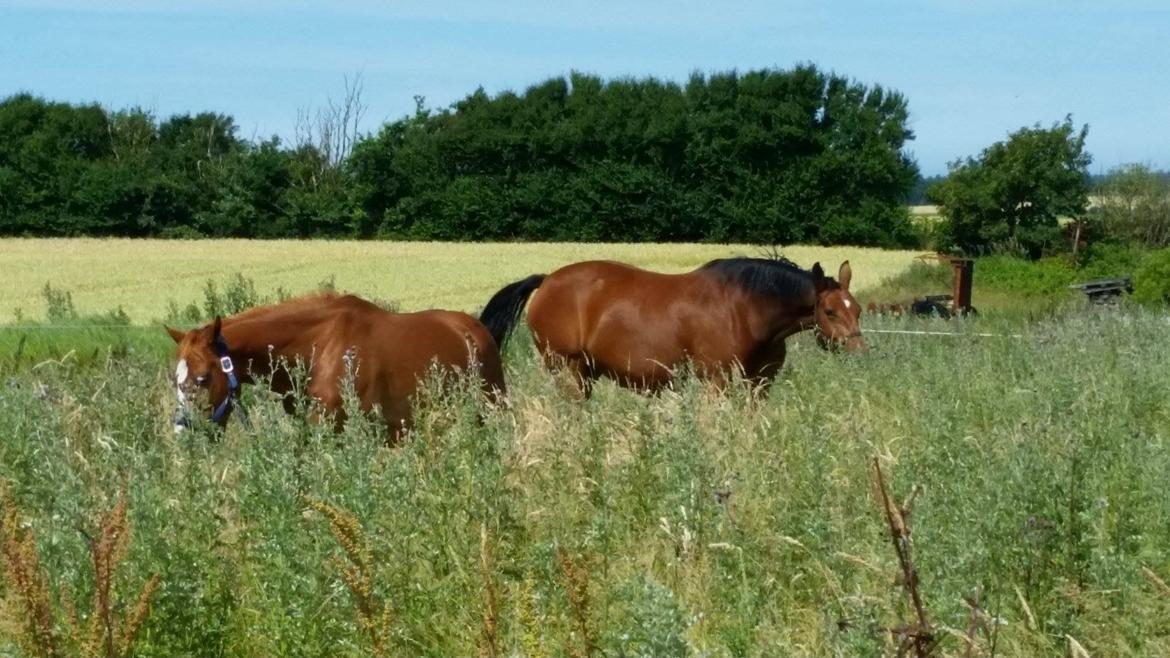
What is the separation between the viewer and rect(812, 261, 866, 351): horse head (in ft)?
33.7

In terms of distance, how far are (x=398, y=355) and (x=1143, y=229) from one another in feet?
189

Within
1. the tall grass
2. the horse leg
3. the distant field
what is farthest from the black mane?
the distant field

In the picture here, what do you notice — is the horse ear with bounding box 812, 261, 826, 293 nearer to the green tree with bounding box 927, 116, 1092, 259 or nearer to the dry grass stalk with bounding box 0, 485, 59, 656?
the dry grass stalk with bounding box 0, 485, 59, 656

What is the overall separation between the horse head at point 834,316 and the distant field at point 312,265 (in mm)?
23915

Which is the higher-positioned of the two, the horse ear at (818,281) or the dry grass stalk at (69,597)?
the horse ear at (818,281)

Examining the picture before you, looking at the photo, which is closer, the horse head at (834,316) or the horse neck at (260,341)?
the horse neck at (260,341)

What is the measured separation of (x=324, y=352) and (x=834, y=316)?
3.87 m

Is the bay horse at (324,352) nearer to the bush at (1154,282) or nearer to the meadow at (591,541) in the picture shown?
the meadow at (591,541)

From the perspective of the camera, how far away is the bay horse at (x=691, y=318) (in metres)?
10.3

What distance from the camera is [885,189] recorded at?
60.1 m

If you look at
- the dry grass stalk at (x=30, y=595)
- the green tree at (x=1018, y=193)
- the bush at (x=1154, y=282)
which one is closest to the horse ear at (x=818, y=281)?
the dry grass stalk at (x=30, y=595)

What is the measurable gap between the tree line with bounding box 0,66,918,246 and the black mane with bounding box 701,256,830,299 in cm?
4771

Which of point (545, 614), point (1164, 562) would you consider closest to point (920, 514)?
point (1164, 562)

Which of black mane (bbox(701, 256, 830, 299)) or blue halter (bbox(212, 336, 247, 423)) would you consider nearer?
blue halter (bbox(212, 336, 247, 423))
